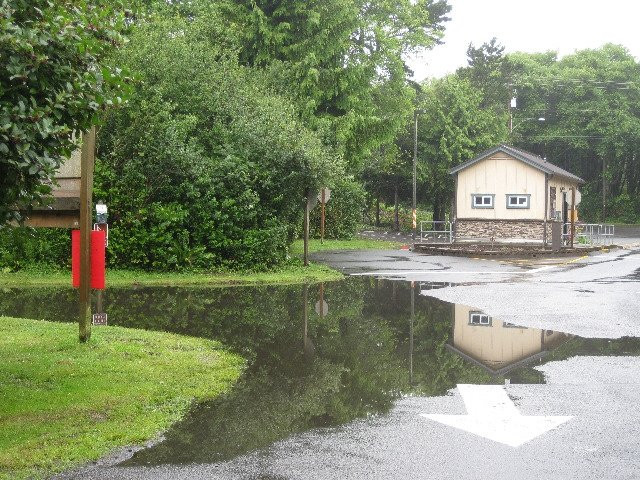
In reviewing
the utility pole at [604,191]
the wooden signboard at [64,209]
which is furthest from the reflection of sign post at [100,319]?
the utility pole at [604,191]

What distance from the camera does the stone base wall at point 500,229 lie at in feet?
126

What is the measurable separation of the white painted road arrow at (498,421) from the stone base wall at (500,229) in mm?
30817

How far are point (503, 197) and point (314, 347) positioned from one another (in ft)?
98.5

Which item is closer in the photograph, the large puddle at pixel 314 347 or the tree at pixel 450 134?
the large puddle at pixel 314 347

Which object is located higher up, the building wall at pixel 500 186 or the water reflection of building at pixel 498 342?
the building wall at pixel 500 186

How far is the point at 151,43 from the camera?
2253 centimetres

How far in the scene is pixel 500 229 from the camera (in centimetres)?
3909

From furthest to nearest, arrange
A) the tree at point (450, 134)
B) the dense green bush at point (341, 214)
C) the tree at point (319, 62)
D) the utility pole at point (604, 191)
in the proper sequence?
the utility pole at point (604, 191), the tree at point (450, 134), the dense green bush at point (341, 214), the tree at point (319, 62)

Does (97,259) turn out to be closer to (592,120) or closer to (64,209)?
(64,209)

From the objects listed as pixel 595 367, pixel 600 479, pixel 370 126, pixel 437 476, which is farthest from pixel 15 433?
pixel 370 126

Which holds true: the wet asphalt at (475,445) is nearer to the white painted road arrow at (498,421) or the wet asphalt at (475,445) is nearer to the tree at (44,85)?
the white painted road arrow at (498,421)

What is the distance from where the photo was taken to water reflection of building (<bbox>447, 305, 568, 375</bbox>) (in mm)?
9906

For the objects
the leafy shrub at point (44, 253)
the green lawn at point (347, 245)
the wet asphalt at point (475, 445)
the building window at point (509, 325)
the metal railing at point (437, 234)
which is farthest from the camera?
the metal railing at point (437, 234)

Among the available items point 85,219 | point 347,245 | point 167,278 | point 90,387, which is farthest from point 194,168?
point 347,245
